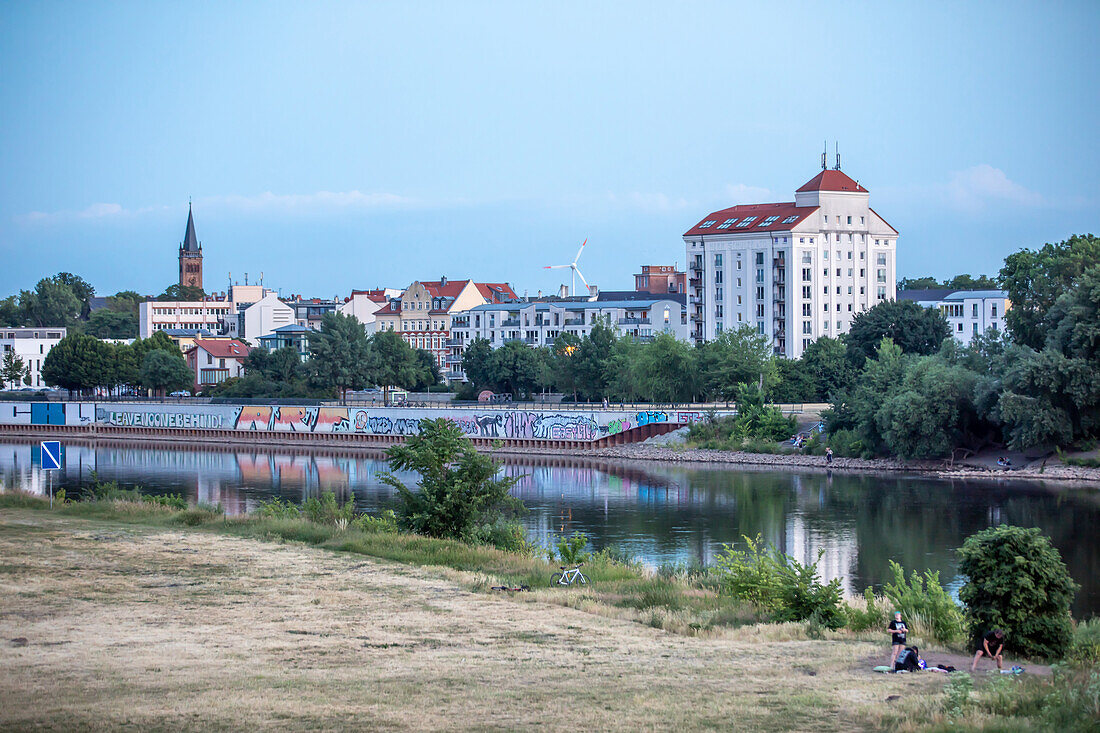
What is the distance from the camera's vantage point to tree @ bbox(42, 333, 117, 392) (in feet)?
419

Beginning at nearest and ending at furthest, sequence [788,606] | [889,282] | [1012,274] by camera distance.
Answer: [788,606], [1012,274], [889,282]

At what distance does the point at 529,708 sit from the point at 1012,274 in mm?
78040

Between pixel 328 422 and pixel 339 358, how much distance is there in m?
13.1

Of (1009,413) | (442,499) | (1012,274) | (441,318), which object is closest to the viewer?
(442,499)

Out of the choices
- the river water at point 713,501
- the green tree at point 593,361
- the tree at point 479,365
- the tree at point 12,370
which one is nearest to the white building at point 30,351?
the tree at point 12,370

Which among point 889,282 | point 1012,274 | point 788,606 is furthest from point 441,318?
point 788,606

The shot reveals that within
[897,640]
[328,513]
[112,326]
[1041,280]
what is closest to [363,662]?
[897,640]

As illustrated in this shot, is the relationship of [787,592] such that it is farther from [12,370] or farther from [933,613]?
[12,370]

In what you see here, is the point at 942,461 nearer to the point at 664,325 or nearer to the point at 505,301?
the point at 664,325

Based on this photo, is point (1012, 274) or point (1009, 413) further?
point (1012, 274)

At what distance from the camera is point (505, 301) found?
6206 inches

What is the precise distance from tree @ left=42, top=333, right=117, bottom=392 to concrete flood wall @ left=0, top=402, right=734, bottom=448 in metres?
11.8

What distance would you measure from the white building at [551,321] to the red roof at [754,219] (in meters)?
10.9

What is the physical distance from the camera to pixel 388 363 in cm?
11575
